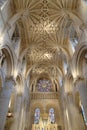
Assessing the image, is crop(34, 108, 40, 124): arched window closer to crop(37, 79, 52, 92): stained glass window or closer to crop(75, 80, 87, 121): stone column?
crop(37, 79, 52, 92): stained glass window

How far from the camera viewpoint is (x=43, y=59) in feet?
52.1

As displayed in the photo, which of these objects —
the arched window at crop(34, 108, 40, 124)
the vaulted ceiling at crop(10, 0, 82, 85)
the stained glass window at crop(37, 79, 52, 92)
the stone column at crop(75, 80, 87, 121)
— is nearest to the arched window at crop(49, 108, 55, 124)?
the arched window at crop(34, 108, 40, 124)

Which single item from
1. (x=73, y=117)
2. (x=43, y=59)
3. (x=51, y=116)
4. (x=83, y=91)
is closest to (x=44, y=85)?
(x=43, y=59)

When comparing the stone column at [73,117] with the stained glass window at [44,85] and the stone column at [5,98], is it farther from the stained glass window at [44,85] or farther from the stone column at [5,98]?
the stained glass window at [44,85]

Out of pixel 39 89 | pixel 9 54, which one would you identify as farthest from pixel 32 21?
pixel 39 89

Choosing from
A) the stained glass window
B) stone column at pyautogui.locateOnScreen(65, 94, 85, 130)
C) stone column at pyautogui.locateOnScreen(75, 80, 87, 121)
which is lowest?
stone column at pyautogui.locateOnScreen(65, 94, 85, 130)

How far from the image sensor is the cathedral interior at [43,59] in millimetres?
9281

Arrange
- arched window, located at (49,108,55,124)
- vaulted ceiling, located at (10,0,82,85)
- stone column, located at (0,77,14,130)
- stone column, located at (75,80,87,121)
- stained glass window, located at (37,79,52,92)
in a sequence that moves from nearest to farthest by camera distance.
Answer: stone column, located at (0,77,14,130)
stone column, located at (75,80,87,121)
vaulted ceiling, located at (10,0,82,85)
arched window, located at (49,108,55,124)
stained glass window, located at (37,79,52,92)

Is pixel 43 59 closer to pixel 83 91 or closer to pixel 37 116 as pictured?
pixel 37 116

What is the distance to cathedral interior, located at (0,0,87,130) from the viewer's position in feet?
30.5

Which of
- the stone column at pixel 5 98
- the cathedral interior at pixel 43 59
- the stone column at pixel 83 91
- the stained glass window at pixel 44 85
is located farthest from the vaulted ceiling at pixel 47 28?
the stone column at pixel 5 98

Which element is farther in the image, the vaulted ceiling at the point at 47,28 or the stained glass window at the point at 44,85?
the stained glass window at the point at 44,85

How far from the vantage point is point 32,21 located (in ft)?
39.5

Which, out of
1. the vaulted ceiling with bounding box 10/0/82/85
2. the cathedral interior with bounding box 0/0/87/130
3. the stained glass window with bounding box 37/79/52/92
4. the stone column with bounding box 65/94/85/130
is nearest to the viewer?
the cathedral interior with bounding box 0/0/87/130
